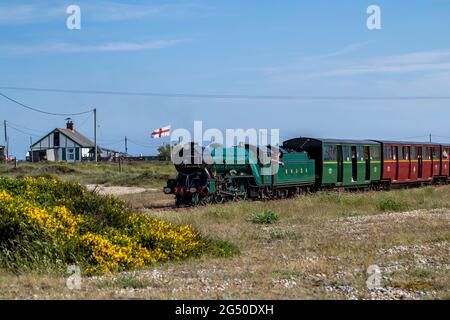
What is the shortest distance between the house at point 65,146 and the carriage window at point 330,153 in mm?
59853

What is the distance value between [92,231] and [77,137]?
3087 inches

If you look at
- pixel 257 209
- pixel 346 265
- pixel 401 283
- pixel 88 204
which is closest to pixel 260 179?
pixel 257 209

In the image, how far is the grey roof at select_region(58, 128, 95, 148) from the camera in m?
87.1

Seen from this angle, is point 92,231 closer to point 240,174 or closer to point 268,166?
point 240,174

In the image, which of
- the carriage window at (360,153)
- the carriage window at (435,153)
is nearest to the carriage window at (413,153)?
the carriage window at (435,153)

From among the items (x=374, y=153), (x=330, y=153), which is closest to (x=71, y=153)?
(x=374, y=153)

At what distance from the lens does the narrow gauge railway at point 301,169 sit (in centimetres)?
2623

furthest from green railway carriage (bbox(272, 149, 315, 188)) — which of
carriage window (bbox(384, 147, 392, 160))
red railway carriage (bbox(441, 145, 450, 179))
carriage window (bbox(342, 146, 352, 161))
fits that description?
red railway carriage (bbox(441, 145, 450, 179))

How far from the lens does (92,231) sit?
12.4 meters

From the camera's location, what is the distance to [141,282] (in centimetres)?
934

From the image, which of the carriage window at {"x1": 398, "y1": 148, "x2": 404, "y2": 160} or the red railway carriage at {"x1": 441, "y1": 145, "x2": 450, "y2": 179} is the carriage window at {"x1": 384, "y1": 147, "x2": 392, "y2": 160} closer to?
the carriage window at {"x1": 398, "y1": 148, "x2": 404, "y2": 160}

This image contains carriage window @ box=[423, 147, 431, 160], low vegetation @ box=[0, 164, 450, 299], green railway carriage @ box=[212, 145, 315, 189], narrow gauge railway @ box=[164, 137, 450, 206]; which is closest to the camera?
low vegetation @ box=[0, 164, 450, 299]
